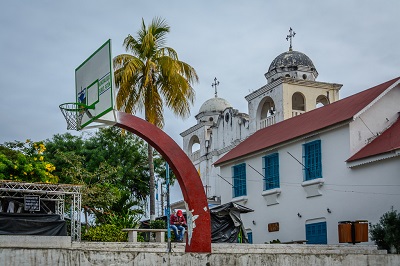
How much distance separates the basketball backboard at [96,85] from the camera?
15773 millimetres

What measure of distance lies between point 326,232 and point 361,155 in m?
3.22

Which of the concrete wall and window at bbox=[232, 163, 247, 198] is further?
window at bbox=[232, 163, 247, 198]

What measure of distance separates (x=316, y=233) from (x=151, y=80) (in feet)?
27.4

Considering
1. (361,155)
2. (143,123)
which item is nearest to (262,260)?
(143,123)

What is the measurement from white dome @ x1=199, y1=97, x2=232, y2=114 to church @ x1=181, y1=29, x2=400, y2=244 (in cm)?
815

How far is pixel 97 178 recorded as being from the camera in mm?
37062

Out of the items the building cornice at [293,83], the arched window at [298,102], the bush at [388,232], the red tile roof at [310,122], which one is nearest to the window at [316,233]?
the bush at [388,232]

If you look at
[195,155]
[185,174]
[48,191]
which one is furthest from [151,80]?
Answer: [195,155]

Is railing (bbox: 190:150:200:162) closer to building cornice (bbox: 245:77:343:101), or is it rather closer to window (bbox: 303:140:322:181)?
building cornice (bbox: 245:77:343:101)

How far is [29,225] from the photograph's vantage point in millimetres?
22969

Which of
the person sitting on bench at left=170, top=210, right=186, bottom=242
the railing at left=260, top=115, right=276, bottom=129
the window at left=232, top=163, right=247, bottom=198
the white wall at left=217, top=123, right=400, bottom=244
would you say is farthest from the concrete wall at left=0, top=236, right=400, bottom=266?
the railing at left=260, top=115, right=276, bottom=129

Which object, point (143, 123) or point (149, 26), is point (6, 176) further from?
point (143, 123)

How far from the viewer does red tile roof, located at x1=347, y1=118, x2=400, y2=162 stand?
22.2 metres

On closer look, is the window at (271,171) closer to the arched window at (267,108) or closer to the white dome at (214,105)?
the arched window at (267,108)
